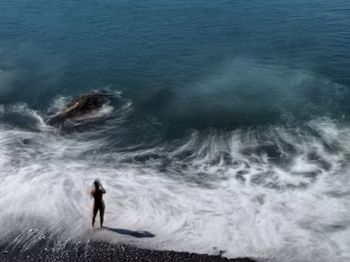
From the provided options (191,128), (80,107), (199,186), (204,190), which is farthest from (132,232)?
(80,107)

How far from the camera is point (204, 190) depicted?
27.8m

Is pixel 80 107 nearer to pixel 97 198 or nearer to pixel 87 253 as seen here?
pixel 97 198

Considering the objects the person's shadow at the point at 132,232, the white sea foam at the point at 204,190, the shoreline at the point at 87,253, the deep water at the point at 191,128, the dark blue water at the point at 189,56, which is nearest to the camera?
the shoreline at the point at 87,253

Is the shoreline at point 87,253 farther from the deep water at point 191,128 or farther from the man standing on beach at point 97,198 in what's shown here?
the man standing on beach at point 97,198

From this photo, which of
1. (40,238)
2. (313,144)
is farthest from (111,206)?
(313,144)

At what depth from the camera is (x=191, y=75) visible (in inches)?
1731

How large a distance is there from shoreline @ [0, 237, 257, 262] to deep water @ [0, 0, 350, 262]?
0.71m

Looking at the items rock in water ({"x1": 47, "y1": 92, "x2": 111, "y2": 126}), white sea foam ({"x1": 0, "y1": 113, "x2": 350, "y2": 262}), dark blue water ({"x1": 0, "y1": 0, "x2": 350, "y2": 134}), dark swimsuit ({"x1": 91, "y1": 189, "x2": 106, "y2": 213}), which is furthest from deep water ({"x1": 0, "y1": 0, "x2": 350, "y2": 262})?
dark swimsuit ({"x1": 91, "y1": 189, "x2": 106, "y2": 213})

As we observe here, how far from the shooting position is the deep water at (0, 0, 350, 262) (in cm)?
2500

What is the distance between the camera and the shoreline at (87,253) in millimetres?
22094

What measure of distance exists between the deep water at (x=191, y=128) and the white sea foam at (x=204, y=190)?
9 cm

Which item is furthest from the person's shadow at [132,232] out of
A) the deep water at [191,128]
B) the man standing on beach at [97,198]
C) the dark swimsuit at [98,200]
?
the dark swimsuit at [98,200]

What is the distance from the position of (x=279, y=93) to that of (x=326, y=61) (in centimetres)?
841

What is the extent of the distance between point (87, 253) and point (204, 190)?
8420 millimetres
